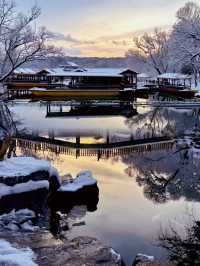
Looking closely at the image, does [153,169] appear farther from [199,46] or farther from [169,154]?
[199,46]

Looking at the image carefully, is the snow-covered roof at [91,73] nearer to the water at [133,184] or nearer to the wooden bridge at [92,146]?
the water at [133,184]

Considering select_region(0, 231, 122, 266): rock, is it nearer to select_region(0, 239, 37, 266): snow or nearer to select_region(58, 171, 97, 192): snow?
select_region(0, 239, 37, 266): snow

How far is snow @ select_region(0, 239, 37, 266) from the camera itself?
754 centimetres

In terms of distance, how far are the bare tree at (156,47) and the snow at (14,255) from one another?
87.3 m

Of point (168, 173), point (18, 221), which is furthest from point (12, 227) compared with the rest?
point (168, 173)

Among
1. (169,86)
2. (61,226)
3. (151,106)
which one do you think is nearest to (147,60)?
(169,86)

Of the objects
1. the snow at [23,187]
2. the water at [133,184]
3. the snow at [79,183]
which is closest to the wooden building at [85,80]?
the water at [133,184]

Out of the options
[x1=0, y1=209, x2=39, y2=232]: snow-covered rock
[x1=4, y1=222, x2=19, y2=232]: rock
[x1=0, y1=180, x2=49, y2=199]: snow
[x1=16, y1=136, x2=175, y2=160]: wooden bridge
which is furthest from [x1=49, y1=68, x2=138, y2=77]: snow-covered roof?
[x1=4, y1=222, x2=19, y2=232]: rock

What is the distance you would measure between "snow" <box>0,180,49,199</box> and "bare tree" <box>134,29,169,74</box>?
3287 inches

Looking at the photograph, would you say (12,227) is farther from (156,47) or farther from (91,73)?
(156,47)

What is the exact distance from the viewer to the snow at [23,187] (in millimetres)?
11598

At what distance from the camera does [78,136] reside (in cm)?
2609

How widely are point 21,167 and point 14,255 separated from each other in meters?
5.00

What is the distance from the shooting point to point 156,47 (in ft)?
327
